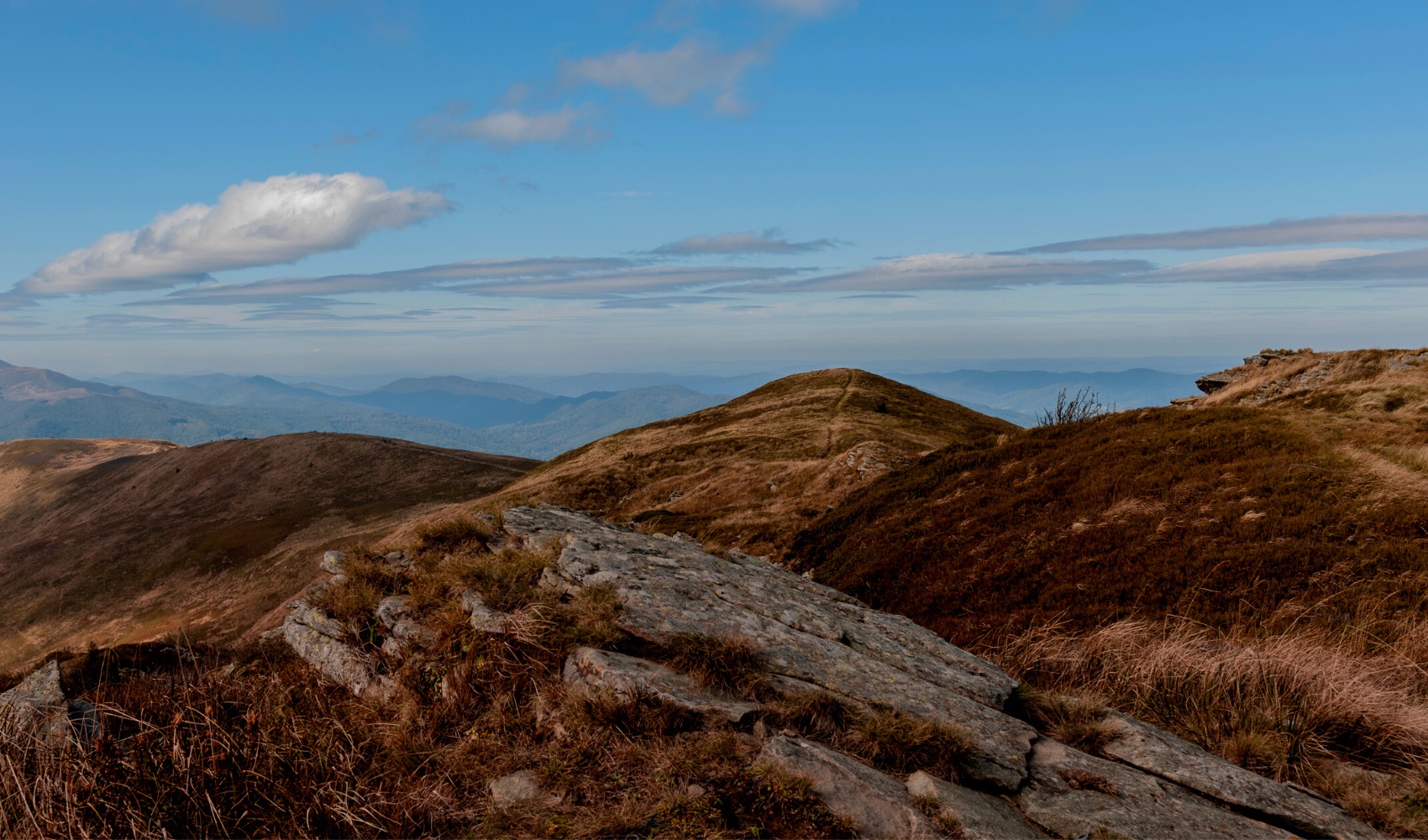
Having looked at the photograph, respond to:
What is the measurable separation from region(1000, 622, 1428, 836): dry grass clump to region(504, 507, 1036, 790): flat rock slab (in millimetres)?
1236

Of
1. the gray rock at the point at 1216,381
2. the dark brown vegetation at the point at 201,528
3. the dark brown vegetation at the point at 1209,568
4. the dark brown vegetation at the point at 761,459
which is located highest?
the gray rock at the point at 1216,381


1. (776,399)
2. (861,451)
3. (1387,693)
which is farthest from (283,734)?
(776,399)

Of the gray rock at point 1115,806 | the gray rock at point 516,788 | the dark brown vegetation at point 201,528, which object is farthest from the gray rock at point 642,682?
the dark brown vegetation at point 201,528

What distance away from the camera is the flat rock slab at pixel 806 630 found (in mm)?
8039

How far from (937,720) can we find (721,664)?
2.42 metres

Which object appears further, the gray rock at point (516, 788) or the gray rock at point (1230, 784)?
the gray rock at point (1230, 784)

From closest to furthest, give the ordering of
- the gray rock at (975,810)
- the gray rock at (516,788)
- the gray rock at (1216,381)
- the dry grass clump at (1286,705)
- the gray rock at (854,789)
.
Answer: the gray rock at (854,789) → the gray rock at (975,810) → the gray rock at (516,788) → the dry grass clump at (1286,705) → the gray rock at (1216,381)

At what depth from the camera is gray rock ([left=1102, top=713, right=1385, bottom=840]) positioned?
270 inches

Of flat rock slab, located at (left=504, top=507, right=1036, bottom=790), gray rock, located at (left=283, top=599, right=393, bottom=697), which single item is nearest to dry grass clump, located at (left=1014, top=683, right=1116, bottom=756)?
flat rock slab, located at (left=504, top=507, right=1036, bottom=790)

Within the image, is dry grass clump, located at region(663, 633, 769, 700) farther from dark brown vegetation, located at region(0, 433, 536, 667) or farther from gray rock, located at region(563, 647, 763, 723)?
dark brown vegetation, located at region(0, 433, 536, 667)

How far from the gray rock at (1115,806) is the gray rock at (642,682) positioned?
2914 mm

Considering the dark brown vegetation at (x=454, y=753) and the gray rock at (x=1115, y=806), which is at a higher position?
the dark brown vegetation at (x=454, y=753)

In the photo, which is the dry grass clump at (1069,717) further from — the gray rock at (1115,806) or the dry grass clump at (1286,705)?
the gray rock at (1115,806)

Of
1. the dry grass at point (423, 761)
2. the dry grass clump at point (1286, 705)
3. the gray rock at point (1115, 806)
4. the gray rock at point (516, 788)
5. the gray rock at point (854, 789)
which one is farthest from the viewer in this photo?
the dry grass clump at point (1286, 705)
